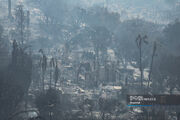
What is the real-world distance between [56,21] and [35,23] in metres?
6.06

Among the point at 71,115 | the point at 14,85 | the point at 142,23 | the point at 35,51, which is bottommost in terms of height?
the point at 71,115

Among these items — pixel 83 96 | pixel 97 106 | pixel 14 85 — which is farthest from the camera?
pixel 83 96

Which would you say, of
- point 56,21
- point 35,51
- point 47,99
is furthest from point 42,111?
point 56,21

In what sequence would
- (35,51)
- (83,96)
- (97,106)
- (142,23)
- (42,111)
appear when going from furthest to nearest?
1. (142,23)
2. (35,51)
3. (83,96)
4. (97,106)
5. (42,111)

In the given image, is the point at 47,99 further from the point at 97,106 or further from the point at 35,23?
the point at 35,23

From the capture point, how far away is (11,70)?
40.6 meters

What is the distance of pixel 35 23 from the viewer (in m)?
87.8

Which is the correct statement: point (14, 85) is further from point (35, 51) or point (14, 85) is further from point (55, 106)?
point (35, 51)

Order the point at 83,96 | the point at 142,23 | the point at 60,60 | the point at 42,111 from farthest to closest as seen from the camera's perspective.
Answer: the point at 142,23
the point at 60,60
the point at 83,96
the point at 42,111

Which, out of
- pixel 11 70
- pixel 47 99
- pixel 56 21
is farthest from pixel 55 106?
pixel 56 21

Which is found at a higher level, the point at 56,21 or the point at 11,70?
the point at 56,21

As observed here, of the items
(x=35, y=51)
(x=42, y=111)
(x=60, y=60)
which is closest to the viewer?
(x=42, y=111)

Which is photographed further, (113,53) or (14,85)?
(113,53)

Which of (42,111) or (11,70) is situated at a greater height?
(11,70)
